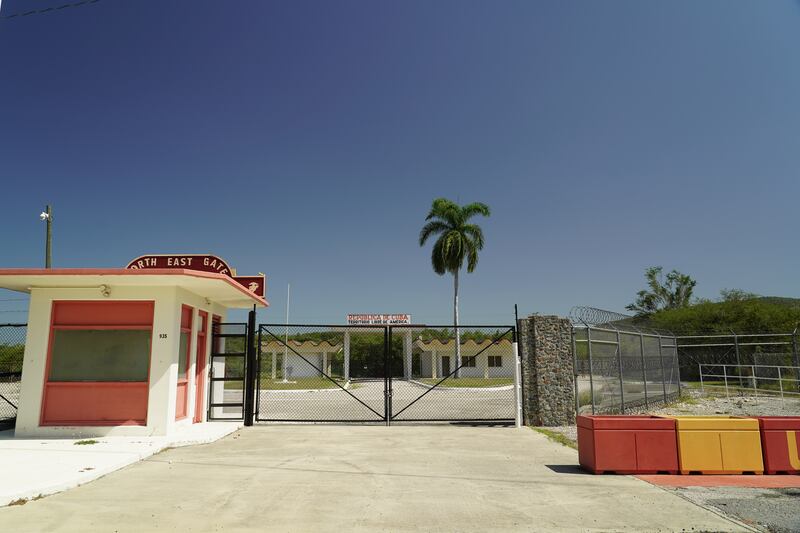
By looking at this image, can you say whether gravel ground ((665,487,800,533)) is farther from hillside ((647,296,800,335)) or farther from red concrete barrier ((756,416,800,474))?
hillside ((647,296,800,335))

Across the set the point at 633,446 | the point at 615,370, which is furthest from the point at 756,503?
the point at 615,370

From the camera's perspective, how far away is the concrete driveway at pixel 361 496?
18.4 feet

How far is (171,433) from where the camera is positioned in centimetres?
1145

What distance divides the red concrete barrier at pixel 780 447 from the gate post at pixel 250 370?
1073 centimetres

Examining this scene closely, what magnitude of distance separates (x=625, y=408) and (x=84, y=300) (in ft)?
45.9

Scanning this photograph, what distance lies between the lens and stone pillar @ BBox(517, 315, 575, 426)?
13.5 m

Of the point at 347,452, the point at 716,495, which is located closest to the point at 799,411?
the point at 716,495

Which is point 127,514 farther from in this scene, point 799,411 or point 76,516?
point 799,411

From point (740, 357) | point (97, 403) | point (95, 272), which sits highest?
point (95, 272)

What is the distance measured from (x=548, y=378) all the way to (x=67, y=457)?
10.2 m

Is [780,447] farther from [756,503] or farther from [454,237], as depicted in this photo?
[454,237]

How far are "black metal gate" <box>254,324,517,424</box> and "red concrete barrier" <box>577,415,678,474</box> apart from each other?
5191mm

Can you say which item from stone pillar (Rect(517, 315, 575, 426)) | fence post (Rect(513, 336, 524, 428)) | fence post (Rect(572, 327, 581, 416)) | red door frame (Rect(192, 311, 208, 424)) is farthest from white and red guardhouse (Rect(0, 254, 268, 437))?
fence post (Rect(572, 327, 581, 416))

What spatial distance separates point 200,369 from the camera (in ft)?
46.0
